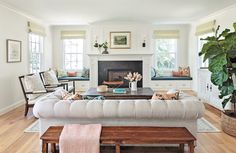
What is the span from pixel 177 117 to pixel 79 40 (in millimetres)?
7188

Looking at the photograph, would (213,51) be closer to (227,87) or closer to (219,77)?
(219,77)

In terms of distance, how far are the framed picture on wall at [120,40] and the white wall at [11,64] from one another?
3.03m

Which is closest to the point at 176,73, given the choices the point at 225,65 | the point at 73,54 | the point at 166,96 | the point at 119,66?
the point at 119,66

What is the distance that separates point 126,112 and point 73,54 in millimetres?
7029

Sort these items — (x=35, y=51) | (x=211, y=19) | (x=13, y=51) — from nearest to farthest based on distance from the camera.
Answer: (x=13, y=51) → (x=211, y=19) → (x=35, y=51)

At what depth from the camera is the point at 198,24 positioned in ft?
27.7

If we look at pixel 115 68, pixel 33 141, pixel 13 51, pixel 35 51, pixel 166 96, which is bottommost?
pixel 33 141

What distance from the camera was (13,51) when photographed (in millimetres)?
6219

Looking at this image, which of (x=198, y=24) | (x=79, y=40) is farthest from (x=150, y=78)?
(x=79, y=40)

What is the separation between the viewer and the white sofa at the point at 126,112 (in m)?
3.14

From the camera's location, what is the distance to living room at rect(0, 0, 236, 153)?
324 cm

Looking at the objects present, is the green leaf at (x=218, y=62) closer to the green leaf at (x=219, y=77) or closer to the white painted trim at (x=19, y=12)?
the green leaf at (x=219, y=77)

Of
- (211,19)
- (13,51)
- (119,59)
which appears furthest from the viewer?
(119,59)

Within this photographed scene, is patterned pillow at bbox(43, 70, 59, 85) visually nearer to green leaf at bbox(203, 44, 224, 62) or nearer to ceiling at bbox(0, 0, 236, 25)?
ceiling at bbox(0, 0, 236, 25)
